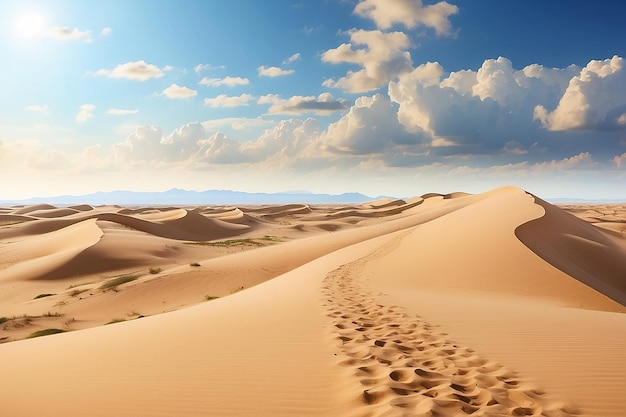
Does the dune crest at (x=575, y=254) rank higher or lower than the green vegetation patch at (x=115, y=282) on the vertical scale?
higher

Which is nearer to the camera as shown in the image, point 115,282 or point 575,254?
point 575,254

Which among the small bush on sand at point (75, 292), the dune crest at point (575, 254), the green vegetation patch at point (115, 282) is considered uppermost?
the dune crest at point (575, 254)

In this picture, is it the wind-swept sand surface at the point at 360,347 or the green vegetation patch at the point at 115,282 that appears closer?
the wind-swept sand surface at the point at 360,347

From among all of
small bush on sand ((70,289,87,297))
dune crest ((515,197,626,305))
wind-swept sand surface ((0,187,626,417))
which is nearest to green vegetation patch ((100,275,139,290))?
small bush on sand ((70,289,87,297))

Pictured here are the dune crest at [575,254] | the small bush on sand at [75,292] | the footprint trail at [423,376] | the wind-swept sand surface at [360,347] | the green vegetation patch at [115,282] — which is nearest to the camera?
the footprint trail at [423,376]

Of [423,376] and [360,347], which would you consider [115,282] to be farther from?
[423,376]

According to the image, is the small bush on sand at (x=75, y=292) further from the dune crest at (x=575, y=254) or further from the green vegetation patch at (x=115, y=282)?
the dune crest at (x=575, y=254)

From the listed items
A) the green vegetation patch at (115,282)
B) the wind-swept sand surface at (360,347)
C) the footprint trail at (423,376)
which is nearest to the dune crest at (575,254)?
the wind-swept sand surface at (360,347)

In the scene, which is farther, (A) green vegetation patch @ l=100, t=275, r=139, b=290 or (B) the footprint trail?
(A) green vegetation patch @ l=100, t=275, r=139, b=290

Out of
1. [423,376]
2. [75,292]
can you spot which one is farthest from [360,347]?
[75,292]

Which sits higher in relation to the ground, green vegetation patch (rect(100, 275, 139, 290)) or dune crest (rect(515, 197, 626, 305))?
dune crest (rect(515, 197, 626, 305))

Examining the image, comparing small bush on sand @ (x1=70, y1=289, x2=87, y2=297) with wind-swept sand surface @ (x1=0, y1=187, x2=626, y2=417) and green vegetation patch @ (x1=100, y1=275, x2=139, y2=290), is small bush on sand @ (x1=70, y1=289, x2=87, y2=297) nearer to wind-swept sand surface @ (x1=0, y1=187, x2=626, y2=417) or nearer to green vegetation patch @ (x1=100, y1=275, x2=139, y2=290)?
green vegetation patch @ (x1=100, y1=275, x2=139, y2=290)

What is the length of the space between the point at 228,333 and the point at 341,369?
224 cm

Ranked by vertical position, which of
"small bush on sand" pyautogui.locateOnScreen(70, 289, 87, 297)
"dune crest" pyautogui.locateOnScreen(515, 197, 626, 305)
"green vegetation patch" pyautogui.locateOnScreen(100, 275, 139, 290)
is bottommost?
"small bush on sand" pyautogui.locateOnScreen(70, 289, 87, 297)
